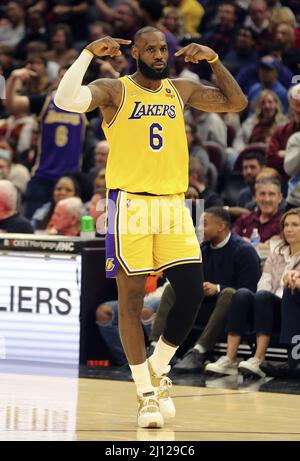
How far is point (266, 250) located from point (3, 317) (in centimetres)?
241

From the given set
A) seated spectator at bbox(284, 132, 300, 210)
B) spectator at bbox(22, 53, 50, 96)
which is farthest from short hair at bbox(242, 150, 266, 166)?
spectator at bbox(22, 53, 50, 96)

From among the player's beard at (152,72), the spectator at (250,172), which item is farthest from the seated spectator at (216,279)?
the player's beard at (152,72)

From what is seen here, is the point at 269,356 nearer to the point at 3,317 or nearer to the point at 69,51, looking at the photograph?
the point at 3,317

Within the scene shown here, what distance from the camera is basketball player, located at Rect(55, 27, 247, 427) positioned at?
7176mm

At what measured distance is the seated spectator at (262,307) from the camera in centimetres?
955

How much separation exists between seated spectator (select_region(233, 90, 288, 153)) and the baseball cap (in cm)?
44

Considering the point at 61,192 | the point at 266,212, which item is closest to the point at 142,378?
the point at 266,212

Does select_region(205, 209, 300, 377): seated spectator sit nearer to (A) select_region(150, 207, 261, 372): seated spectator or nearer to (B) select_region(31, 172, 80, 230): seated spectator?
(A) select_region(150, 207, 261, 372): seated spectator

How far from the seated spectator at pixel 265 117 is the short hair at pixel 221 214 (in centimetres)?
271

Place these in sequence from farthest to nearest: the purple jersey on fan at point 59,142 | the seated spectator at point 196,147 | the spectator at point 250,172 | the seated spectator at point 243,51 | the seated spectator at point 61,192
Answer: the seated spectator at point 243,51 < the purple jersey on fan at point 59,142 < the seated spectator at point 196,147 < the seated spectator at point 61,192 < the spectator at point 250,172

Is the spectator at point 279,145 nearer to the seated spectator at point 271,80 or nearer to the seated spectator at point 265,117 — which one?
the seated spectator at point 265,117

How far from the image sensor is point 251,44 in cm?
1523

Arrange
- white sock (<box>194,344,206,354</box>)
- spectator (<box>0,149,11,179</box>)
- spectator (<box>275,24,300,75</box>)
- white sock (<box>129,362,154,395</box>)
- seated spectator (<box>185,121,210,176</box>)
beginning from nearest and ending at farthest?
white sock (<box>129,362,154,395</box>) < white sock (<box>194,344,206,354</box>) < seated spectator (<box>185,121,210,176</box>) < spectator (<box>0,149,11,179</box>) < spectator (<box>275,24,300,75</box>)
